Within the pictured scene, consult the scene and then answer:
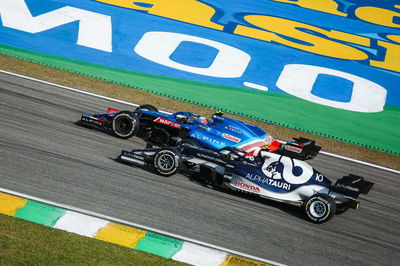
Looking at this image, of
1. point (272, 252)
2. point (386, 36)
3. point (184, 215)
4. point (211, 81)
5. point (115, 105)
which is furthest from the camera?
point (386, 36)

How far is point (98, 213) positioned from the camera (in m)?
10.7

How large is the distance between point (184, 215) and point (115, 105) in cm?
858

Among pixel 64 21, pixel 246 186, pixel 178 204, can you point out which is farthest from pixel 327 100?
pixel 178 204

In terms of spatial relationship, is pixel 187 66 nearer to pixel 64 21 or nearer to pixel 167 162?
pixel 64 21

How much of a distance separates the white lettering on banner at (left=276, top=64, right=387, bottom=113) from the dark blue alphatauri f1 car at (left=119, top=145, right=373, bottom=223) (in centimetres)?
1033

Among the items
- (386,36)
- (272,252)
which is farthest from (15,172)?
(386,36)

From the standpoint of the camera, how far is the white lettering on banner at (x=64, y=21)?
78.9ft

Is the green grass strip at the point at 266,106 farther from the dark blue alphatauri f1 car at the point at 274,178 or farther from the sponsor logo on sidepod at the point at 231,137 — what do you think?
the dark blue alphatauri f1 car at the point at 274,178

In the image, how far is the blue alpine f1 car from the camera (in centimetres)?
1434

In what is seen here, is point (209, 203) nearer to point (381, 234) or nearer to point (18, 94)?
point (381, 234)

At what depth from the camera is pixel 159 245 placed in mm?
9961

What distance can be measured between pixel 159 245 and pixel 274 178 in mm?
3692

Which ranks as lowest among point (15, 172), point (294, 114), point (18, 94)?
point (294, 114)

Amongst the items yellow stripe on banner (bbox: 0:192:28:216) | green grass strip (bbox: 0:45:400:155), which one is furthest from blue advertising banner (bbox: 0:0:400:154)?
yellow stripe on banner (bbox: 0:192:28:216)
